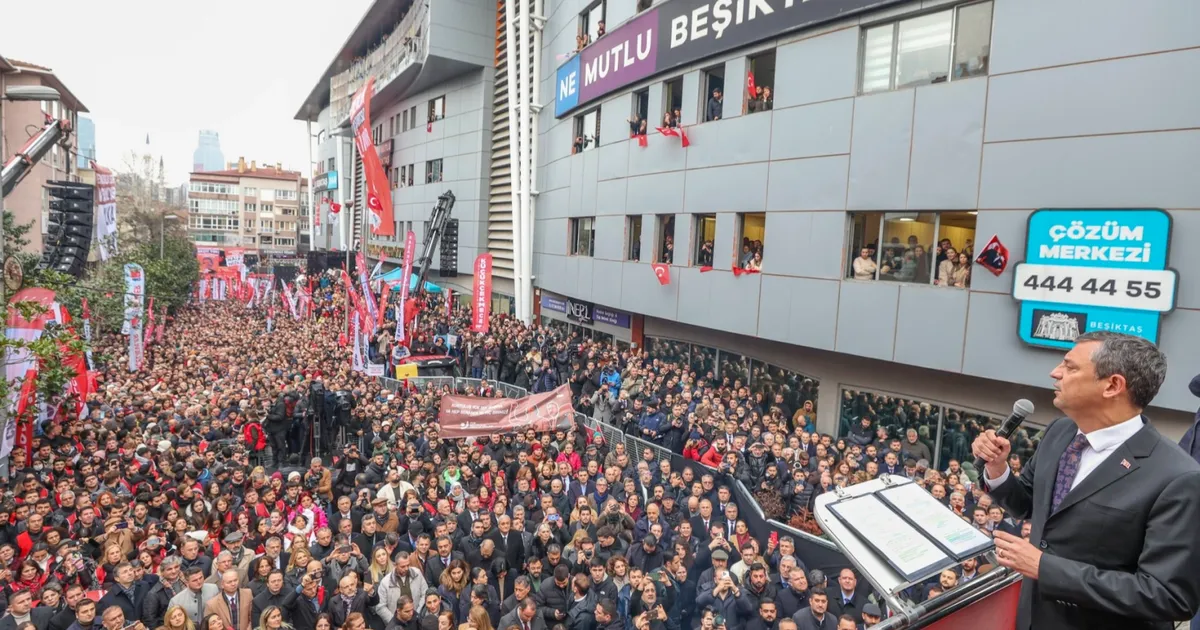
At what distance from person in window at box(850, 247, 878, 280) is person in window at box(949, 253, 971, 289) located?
1629mm

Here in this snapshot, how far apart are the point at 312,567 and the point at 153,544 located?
2.49m

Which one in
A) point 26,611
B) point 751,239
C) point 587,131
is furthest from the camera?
point 587,131

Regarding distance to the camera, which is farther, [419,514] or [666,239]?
[666,239]

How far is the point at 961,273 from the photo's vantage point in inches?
498

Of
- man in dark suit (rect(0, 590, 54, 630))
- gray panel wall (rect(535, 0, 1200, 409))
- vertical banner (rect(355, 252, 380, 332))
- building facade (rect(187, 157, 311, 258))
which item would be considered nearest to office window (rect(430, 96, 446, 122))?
vertical banner (rect(355, 252, 380, 332))

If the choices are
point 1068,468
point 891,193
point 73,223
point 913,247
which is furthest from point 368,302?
point 1068,468

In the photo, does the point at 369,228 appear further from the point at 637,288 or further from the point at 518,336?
the point at 637,288

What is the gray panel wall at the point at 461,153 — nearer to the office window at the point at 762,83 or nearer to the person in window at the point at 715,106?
the person in window at the point at 715,106

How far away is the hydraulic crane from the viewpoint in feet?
40.7

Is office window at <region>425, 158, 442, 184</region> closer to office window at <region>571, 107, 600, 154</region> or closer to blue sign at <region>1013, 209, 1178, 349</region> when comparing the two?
office window at <region>571, 107, 600, 154</region>

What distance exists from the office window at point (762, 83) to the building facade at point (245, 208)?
354ft

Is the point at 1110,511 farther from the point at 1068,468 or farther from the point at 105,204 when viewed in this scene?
the point at 105,204

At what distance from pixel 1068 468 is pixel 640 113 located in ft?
66.3

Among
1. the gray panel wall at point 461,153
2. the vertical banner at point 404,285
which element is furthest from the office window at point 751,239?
the gray panel wall at point 461,153
